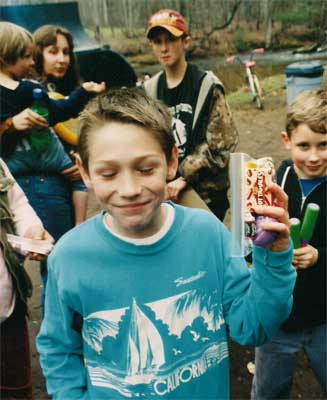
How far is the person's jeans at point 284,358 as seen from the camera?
200cm

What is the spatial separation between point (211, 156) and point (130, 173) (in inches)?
62.1

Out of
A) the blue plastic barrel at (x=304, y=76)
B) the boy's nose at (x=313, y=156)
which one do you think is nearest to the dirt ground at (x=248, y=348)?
the blue plastic barrel at (x=304, y=76)

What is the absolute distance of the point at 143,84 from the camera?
297 cm

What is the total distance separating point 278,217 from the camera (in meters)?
1.11

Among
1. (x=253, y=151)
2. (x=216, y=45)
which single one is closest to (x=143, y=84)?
(x=253, y=151)

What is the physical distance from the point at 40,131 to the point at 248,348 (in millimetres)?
1968

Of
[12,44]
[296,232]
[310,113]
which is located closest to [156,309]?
[296,232]

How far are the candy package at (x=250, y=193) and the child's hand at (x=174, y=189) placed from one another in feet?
4.83

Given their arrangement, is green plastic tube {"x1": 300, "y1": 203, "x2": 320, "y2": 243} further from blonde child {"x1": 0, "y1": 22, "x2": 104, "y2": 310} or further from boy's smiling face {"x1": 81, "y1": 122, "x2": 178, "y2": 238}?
blonde child {"x1": 0, "y1": 22, "x2": 104, "y2": 310}

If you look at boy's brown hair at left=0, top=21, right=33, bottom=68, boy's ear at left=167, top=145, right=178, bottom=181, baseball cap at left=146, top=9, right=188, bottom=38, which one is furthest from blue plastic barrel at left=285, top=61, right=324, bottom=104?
boy's ear at left=167, top=145, right=178, bottom=181

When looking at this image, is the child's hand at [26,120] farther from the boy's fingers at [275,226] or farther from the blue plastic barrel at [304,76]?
the blue plastic barrel at [304,76]

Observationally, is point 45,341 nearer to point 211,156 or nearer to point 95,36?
point 211,156

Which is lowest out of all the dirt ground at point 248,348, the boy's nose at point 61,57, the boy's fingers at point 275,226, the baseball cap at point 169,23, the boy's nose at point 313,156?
the dirt ground at point 248,348

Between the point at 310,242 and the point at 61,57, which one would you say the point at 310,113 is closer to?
the point at 310,242
